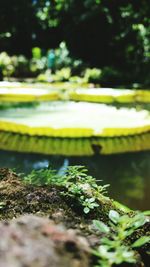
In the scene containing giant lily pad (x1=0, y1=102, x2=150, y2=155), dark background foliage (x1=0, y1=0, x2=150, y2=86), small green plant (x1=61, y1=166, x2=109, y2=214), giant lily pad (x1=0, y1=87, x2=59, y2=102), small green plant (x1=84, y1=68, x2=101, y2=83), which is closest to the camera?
small green plant (x1=61, y1=166, x2=109, y2=214)

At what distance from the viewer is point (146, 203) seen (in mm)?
3801

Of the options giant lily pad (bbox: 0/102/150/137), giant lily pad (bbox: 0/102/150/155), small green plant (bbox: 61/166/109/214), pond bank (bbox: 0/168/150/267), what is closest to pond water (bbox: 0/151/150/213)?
giant lily pad (bbox: 0/102/150/155)

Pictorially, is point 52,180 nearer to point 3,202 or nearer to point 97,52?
point 3,202

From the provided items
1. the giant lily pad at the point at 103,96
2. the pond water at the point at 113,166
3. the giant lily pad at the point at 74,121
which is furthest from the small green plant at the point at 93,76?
the pond water at the point at 113,166

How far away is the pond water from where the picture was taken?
163 inches

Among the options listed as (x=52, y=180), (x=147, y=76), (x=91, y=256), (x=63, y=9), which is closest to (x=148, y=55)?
(x=147, y=76)

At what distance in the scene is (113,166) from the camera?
4.91 meters

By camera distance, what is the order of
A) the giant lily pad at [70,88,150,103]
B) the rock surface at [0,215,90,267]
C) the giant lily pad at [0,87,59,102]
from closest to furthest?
the rock surface at [0,215,90,267]
the giant lily pad at [0,87,59,102]
the giant lily pad at [70,88,150,103]

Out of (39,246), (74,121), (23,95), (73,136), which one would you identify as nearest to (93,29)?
(23,95)

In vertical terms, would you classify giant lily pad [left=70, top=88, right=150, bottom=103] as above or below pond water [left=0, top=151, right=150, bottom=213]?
below

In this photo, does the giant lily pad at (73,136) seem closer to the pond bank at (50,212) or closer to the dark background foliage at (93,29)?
the pond bank at (50,212)

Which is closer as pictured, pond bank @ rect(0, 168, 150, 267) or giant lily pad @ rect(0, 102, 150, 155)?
pond bank @ rect(0, 168, 150, 267)

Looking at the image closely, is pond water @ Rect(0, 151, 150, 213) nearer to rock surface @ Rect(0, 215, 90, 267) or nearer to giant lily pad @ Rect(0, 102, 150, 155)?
giant lily pad @ Rect(0, 102, 150, 155)

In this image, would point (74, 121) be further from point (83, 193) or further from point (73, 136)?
point (83, 193)
